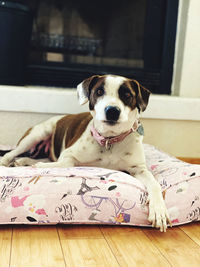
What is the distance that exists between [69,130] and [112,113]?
632 mm

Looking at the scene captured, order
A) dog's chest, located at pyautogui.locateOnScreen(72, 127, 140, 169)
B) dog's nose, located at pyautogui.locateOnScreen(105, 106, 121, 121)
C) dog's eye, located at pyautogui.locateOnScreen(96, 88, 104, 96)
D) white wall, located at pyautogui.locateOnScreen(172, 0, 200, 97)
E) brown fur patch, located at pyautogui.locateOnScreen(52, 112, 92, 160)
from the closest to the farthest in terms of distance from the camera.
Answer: dog's nose, located at pyautogui.locateOnScreen(105, 106, 121, 121), dog's eye, located at pyautogui.locateOnScreen(96, 88, 104, 96), dog's chest, located at pyautogui.locateOnScreen(72, 127, 140, 169), brown fur patch, located at pyautogui.locateOnScreen(52, 112, 92, 160), white wall, located at pyautogui.locateOnScreen(172, 0, 200, 97)

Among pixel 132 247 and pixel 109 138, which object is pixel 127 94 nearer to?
pixel 109 138

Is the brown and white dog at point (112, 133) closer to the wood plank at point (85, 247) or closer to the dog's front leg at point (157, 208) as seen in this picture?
the dog's front leg at point (157, 208)

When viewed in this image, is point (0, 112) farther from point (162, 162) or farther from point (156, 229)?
point (156, 229)

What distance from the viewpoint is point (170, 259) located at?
1.26 meters

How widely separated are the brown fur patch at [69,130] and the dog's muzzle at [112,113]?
0.40m

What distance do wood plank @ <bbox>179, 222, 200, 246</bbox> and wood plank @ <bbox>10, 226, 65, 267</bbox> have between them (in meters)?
0.52

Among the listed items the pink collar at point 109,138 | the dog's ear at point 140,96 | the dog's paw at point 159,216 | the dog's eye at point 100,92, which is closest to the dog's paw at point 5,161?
the pink collar at point 109,138

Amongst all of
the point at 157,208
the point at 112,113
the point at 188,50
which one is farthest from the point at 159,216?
the point at 188,50

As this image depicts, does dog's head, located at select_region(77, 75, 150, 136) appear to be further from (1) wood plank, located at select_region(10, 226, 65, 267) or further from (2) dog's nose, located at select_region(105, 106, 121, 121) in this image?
(1) wood plank, located at select_region(10, 226, 65, 267)

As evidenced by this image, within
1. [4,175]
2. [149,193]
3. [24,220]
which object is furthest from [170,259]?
[4,175]

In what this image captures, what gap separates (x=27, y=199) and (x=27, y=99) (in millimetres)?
1136

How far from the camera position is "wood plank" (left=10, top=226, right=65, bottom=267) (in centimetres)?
117

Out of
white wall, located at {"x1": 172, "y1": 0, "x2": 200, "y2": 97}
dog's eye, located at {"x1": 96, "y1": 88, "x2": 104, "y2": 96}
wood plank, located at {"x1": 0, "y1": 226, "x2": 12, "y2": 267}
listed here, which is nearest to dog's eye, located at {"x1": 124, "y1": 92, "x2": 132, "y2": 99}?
dog's eye, located at {"x1": 96, "y1": 88, "x2": 104, "y2": 96}
